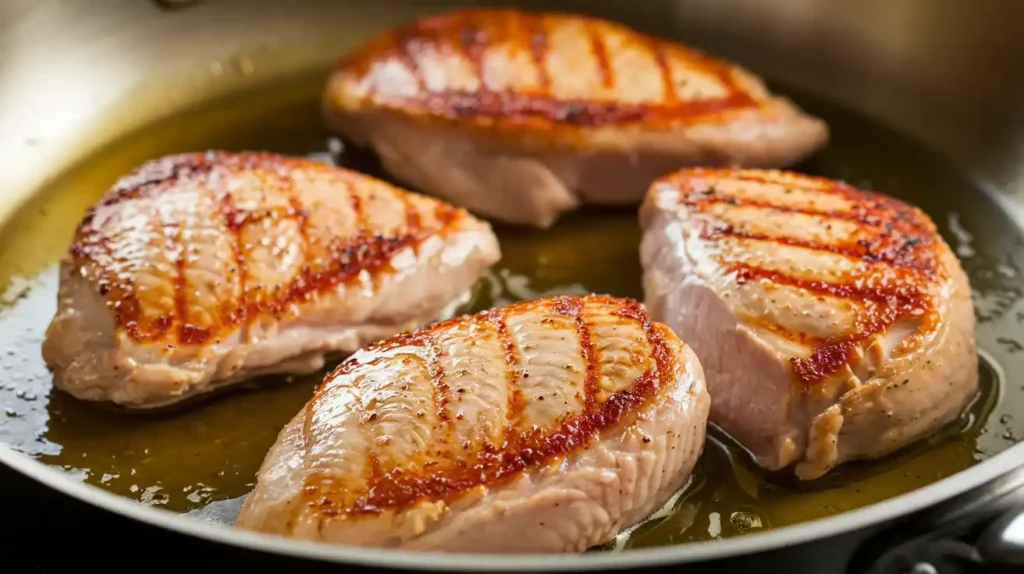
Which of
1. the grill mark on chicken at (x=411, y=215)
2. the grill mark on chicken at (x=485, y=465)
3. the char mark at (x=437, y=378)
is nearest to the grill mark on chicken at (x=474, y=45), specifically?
the grill mark on chicken at (x=411, y=215)

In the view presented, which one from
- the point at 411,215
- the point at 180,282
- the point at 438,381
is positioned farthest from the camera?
the point at 411,215

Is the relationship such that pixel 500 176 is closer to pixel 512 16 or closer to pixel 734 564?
pixel 512 16

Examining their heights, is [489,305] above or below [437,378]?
below

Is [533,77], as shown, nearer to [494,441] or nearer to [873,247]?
[873,247]

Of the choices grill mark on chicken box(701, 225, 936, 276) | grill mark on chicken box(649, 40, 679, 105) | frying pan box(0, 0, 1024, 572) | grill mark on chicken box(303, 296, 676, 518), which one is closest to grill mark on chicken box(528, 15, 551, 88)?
grill mark on chicken box(649, 40, 679, 105)

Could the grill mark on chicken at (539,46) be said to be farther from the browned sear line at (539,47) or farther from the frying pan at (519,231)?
the frying pan at (519,231)

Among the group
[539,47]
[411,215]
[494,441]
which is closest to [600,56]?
[539,47]

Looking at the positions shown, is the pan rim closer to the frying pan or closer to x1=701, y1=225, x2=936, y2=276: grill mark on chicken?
the frying pan

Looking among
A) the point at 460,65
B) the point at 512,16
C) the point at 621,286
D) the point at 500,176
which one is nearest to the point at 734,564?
the point at 621,286
